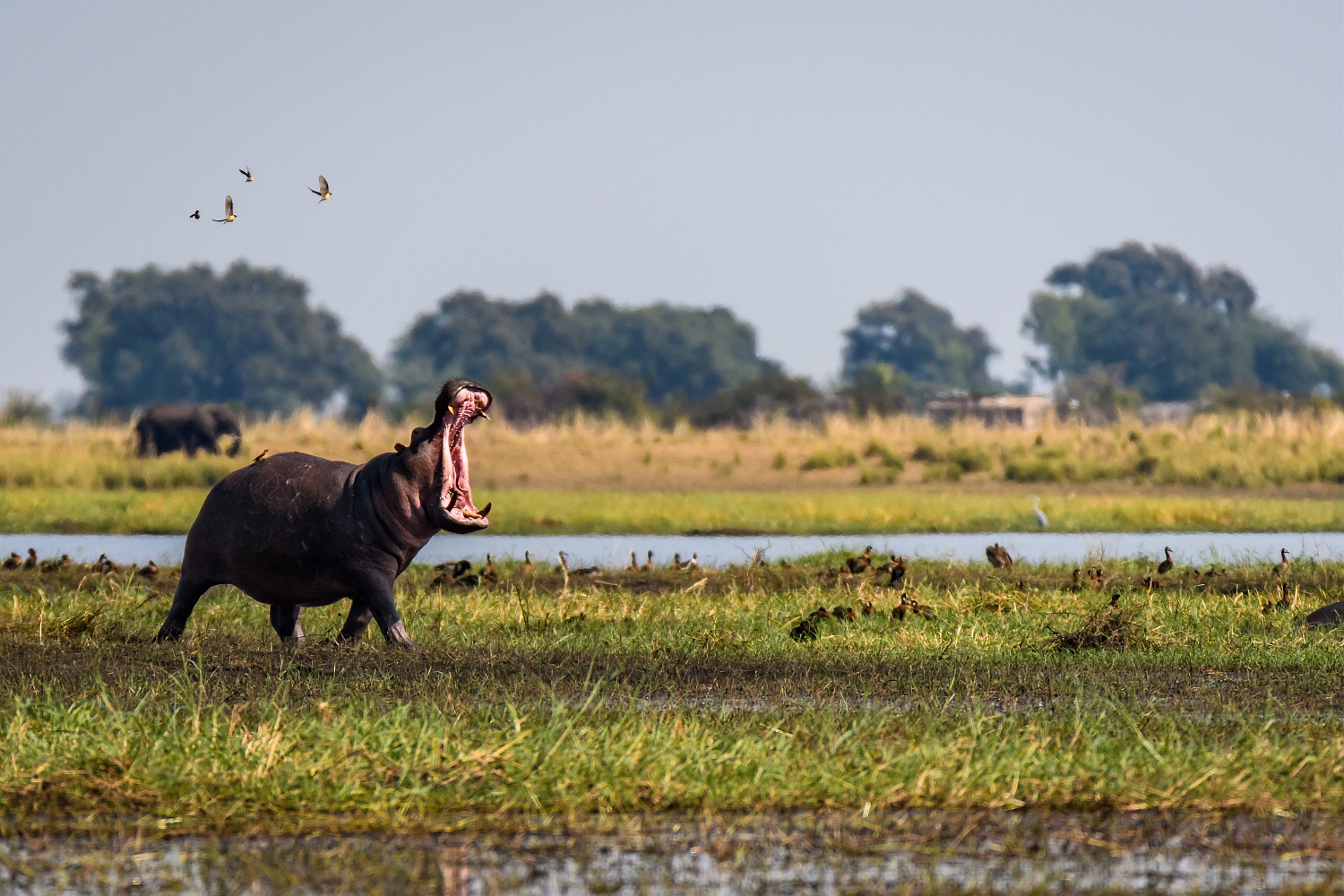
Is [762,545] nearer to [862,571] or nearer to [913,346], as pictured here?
[862,571]

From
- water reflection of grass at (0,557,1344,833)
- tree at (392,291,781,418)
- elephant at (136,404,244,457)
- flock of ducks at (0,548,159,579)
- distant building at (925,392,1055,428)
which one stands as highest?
tree at (392,291,781,418)

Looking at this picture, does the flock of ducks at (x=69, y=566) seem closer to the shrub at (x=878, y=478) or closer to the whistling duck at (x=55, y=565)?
the whistling duck at (x=55, y=565)

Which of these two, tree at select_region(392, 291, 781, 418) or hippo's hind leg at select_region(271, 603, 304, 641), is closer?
hippo's hind leg at select_region(271, 603, 304, 641)

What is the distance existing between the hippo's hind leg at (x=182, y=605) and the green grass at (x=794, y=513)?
41.1ft

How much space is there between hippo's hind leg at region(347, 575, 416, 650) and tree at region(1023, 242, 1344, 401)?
6715cm

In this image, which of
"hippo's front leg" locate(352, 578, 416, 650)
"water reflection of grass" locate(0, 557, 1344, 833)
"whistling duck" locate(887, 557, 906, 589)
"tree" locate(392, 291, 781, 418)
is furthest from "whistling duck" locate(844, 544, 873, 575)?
"tree" locate(392, 291, 781, 418)

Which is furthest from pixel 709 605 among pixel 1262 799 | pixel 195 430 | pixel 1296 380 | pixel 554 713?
pixel 1296 380

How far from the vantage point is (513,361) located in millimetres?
73125

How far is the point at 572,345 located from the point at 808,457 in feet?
154

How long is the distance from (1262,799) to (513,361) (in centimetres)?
6817

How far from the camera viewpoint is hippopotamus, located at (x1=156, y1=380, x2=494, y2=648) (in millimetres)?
8805

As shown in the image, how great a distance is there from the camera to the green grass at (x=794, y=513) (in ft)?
72.5

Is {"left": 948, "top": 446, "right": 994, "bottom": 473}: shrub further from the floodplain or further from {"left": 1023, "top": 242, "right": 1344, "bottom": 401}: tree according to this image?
{"left": 1023, "top": 242, "right": 1344, "bottom": 401}: tree

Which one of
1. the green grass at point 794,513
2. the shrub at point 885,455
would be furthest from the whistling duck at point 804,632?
the shrub at point 885,455
